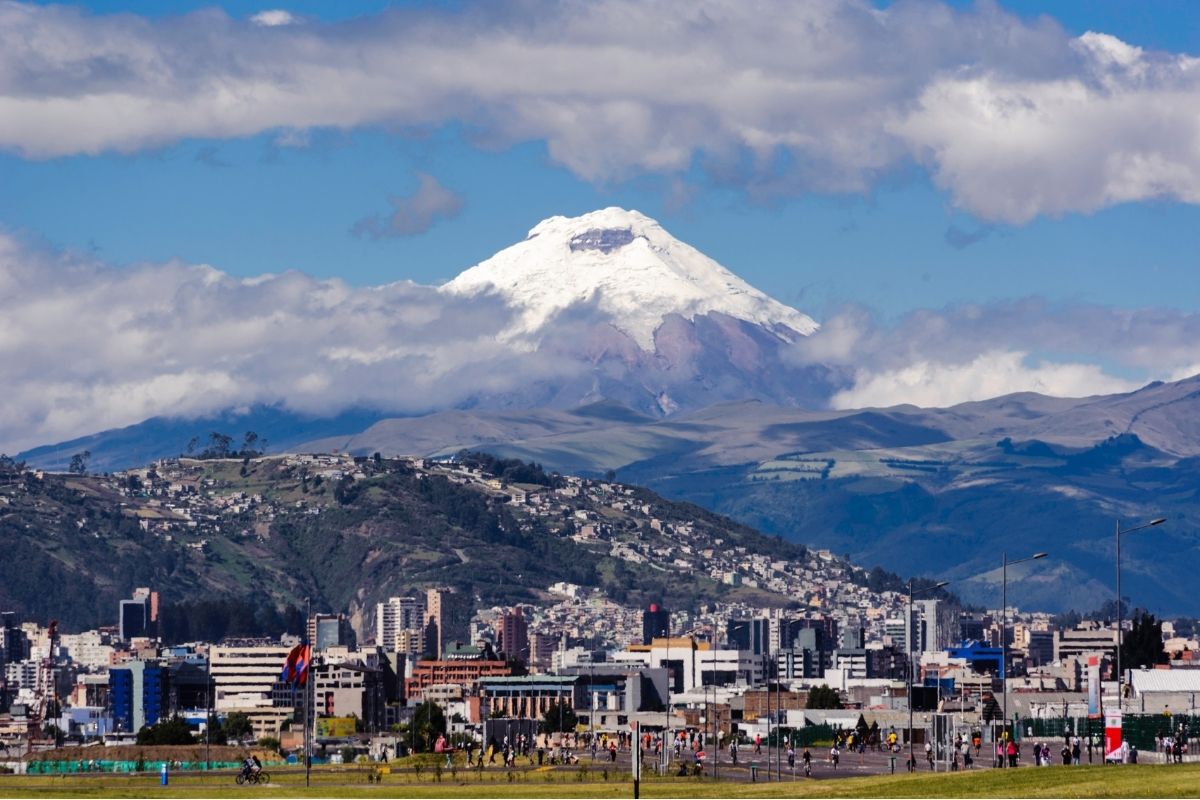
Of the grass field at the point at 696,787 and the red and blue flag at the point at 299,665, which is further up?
the red and blue flag at the point at 299,665

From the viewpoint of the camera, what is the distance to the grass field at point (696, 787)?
3231 inches

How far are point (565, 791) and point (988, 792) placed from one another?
28.3m

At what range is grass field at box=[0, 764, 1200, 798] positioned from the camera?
8206 cm

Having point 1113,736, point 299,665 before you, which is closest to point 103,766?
point 299,665

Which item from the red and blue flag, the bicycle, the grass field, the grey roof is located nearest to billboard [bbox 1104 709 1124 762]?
the grass field

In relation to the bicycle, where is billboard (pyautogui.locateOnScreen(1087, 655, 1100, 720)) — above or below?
above

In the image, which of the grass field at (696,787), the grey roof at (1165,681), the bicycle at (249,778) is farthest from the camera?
the grey roof at (1165,681)

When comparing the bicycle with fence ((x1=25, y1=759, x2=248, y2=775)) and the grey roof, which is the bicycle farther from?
the grey roof

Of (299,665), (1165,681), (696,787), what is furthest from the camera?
(1165,681)

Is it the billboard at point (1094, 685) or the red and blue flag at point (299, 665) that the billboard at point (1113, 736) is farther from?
the red and blue flag at point (299, 665)

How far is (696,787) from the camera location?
106875 mm

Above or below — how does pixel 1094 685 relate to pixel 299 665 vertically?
below

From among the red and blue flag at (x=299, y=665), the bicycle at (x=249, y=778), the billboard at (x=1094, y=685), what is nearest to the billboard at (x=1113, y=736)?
the billboard at (x=1094, y=685)

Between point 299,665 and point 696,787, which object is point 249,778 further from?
point 696,787
